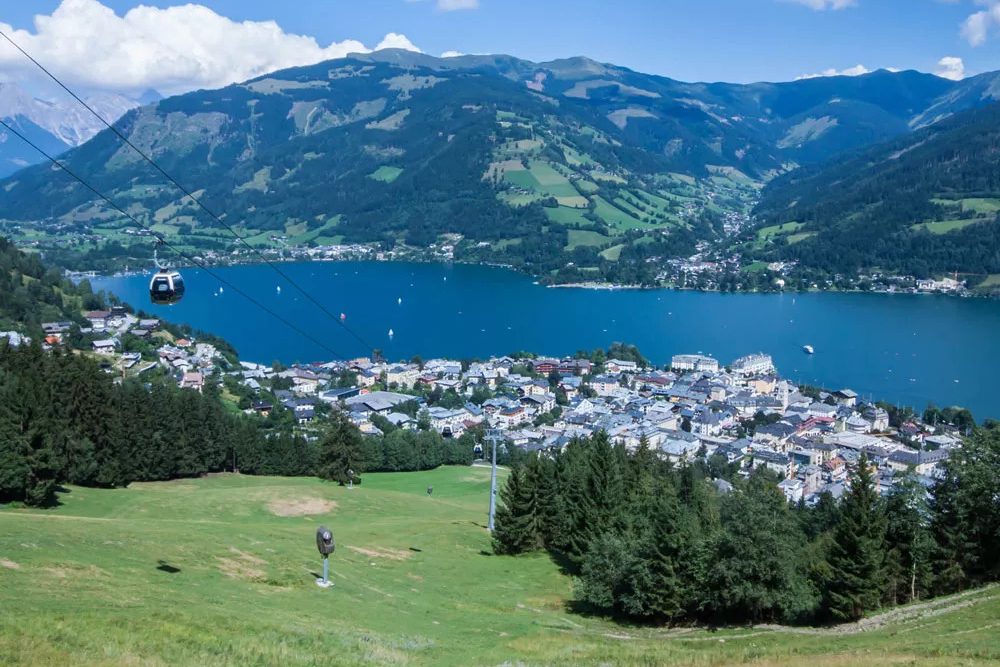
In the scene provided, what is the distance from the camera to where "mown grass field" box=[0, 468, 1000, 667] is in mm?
9484

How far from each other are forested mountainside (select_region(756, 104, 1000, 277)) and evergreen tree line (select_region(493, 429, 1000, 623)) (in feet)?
435

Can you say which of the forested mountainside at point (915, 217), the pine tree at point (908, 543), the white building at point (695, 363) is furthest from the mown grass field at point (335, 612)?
the forested mountainside at point (915, 217)

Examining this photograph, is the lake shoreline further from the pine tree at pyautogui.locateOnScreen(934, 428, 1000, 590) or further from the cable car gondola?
the pine tree at pyautogui.locateOnScreen(934, 428, 1000, 590)

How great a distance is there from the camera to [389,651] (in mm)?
10930

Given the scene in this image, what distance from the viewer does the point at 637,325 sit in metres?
108

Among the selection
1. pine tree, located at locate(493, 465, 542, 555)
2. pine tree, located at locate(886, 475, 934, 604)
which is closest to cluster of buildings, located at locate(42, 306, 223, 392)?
pine tree, located at locate(493, 465, 542, 555)

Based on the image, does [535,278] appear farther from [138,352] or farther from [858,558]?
[858,558]

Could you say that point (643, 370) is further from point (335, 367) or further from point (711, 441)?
point (335, 367)

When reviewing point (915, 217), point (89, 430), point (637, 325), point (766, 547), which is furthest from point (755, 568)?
point (915, 217)

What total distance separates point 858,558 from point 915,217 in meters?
158

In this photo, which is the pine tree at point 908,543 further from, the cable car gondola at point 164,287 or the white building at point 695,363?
the white building at point 695,363

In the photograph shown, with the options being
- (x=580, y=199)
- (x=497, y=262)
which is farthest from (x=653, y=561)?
(x=580, y=199)

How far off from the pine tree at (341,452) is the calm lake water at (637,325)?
53.9 metres

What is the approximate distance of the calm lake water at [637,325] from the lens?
8369 centimetres
